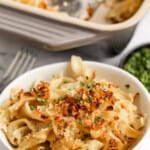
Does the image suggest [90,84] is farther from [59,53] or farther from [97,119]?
[59,53]

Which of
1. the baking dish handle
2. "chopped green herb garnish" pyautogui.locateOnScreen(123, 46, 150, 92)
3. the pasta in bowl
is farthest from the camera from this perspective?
"chopped green herb garnish" pyautogui.locateOnScreen(123, 46, 150, 92)

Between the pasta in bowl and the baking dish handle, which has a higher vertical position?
the baking dish handle

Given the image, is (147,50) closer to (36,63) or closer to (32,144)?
(36,63)

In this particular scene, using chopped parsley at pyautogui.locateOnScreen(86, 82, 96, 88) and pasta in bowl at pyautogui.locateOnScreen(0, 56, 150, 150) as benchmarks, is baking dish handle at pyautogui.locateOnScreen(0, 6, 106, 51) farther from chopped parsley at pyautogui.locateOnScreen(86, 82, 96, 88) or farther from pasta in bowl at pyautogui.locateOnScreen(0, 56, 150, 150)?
chopped parsley at pyautogui.locateOnScreen(86, 82, 96, 88)

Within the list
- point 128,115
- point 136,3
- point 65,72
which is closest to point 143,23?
point 136,3

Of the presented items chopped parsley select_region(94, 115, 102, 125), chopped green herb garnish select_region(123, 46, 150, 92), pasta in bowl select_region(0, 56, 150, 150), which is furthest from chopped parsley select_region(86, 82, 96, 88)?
chopped green herb garnish select_region(123, 46, 150, 92)

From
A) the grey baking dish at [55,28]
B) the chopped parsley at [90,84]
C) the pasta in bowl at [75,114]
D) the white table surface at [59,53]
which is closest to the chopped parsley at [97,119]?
the pasta in bowl at [75,114]
